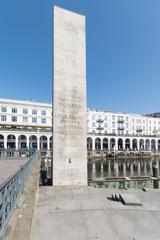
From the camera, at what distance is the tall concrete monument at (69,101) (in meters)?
12.2

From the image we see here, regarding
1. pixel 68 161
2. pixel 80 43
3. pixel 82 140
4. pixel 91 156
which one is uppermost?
pixel 80 43

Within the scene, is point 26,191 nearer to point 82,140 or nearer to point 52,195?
point 52,195

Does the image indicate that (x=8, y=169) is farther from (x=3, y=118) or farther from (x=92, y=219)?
Answer: (x=3, y=118)

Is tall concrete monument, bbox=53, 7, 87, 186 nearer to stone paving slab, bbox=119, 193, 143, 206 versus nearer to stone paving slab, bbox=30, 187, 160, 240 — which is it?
stone paving slab, bbox=30, 187, 160, 240

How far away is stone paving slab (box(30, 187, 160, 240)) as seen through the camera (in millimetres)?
5348

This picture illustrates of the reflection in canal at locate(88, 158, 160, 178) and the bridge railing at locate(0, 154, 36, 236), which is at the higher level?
the bridge railing at locate(0, 154, 36, 236)

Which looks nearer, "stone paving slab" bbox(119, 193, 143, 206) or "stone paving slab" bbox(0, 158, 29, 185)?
"stone paving slab" bbox(119, 193, 143, 206)

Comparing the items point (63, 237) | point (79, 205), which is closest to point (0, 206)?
point (63, 237)

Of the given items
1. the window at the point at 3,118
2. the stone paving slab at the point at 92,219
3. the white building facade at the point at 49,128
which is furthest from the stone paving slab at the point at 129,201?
the window at the point at 3,118

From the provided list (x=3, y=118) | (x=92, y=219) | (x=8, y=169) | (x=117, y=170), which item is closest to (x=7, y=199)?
(x=92, y=219)

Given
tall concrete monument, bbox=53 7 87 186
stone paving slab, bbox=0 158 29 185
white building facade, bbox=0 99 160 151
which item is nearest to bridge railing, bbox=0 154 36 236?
stone paving slab, bbox=0 158 29 185

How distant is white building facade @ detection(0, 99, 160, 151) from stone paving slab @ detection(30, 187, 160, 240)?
4356 cm

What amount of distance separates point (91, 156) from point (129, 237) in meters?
47.3

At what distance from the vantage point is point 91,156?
170ft
